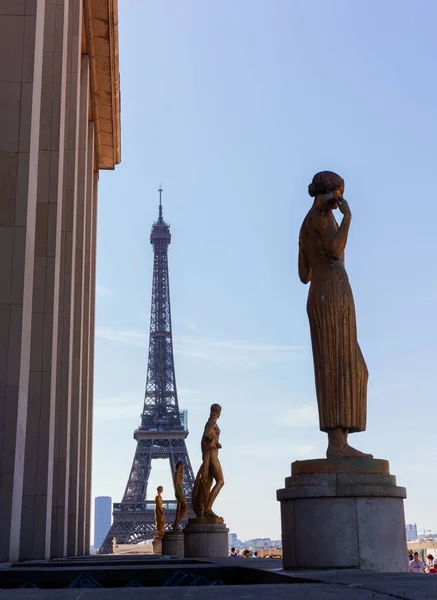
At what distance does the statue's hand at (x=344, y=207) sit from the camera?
8.95 m

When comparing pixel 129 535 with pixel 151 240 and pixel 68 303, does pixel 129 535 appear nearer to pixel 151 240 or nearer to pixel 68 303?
pixel 151 240

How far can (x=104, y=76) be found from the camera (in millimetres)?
30859

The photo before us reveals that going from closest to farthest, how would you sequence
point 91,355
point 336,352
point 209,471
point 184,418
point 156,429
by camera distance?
1. point 336,352
2. point 209,471
3. point 91,355
4. point 156,429
5. point 184,418

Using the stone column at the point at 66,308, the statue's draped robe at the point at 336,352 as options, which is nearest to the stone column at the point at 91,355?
the stone column at the point at 66,308

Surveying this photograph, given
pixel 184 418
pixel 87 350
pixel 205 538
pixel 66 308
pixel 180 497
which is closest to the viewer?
pixel 205 538

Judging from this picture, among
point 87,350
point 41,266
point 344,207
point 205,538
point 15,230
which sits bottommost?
point 205,538

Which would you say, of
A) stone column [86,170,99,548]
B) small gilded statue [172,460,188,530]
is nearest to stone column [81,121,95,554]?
stone column [86,170,99,548]

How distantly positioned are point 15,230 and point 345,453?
21.3 feet

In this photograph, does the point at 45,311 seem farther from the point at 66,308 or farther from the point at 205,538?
the point at 205,538

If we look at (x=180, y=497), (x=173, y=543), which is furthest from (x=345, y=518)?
(x=180, y=497)

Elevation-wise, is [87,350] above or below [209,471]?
above

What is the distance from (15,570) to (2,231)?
18.1 feet

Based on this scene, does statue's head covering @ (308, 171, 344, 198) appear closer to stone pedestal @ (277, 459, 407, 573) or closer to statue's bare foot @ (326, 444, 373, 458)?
statue's bare foot @ (326, 444, 373, 458)

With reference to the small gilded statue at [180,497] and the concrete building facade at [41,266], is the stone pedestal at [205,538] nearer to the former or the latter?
the concrete building facade at [41,266]
